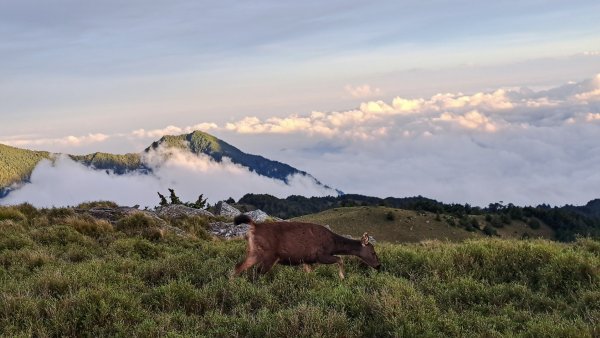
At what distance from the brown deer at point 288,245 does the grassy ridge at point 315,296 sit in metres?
0.32

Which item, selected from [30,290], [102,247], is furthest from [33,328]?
[102,247]

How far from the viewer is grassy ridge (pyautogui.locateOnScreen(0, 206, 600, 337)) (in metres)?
6.52

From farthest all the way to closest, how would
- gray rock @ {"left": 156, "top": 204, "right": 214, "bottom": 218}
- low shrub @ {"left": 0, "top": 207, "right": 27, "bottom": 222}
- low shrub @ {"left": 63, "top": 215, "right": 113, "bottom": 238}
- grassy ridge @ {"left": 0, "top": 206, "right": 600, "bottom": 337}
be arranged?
gray rock @ {"left": 156, "top": 204, "right": 214, "bottom": 218} < low shrub @ {"left": 0, "top": 207, "right": 27, "bottom": 222} < low shrub @ {"left": 63, "top": 215, "right": 113, "bottom": 238} < grassy ridge @ {"left": 0, "top": 206, "right": 600, "bottom": 337}

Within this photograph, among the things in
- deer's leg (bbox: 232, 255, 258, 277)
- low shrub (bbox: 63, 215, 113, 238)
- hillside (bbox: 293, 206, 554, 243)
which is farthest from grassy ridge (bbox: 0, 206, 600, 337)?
hillside (bbox: 293, 206, 554, 243)

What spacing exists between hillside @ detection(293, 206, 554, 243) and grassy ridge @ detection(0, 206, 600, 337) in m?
52.4

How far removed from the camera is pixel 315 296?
795 cm

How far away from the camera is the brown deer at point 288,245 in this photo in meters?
9.54

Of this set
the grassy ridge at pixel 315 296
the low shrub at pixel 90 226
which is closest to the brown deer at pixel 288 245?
the grassy ridge at pixel 315 296

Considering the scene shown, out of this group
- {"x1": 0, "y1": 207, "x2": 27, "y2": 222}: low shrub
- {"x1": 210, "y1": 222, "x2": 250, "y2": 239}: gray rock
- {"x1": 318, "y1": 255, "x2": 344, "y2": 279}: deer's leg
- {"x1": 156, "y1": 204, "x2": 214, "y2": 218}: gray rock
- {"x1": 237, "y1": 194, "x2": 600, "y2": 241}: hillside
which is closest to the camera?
{"x1": 318, "y1": 255, "x2": 344, "y2": 279}: deer's leg

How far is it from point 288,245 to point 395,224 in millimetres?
63152

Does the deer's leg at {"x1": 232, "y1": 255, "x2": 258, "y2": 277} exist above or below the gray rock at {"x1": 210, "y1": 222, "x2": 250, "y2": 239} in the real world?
above

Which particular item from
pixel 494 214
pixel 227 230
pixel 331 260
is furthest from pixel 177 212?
pixel 494 214

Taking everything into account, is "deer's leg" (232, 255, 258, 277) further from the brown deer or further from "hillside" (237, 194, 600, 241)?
"hillside" (237, 194, 600, 241)

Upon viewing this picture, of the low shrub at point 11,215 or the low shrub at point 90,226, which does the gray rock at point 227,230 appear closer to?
the low shrub at point 90,226
